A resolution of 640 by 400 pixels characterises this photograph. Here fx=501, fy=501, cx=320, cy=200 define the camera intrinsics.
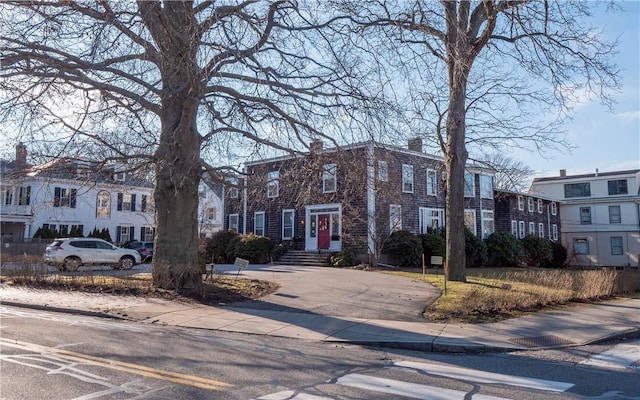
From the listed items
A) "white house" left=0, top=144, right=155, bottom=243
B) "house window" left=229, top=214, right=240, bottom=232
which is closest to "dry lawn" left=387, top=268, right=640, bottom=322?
"house window" left=229, top=214, right=240, bottom=232

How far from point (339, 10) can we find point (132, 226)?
40.0 m

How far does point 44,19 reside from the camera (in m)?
10.7

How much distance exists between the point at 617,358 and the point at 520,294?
4900mm

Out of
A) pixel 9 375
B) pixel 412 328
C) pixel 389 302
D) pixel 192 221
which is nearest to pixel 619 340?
pixel 412 328

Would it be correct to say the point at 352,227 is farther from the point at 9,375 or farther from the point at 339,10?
the point at 9,375

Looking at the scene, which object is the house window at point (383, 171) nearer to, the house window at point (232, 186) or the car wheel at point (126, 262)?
the house window at point (232, 186)

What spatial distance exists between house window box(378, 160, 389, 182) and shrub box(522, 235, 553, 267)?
2320 centimetres

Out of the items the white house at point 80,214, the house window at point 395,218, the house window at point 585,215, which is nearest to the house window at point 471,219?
the house window at point 395,218

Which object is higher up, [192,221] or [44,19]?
[44,19]

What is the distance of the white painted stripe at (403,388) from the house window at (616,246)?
4830 centimetres

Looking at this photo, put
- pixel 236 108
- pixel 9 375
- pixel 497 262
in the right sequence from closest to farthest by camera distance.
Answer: pixel 9 375, pixel 236 108, pixel 497 262

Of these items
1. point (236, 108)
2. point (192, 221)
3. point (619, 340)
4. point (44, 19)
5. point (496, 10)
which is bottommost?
point (619, 340)

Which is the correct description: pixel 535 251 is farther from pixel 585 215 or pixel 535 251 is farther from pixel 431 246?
pixel 585 215

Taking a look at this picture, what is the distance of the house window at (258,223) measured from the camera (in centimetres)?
3253
